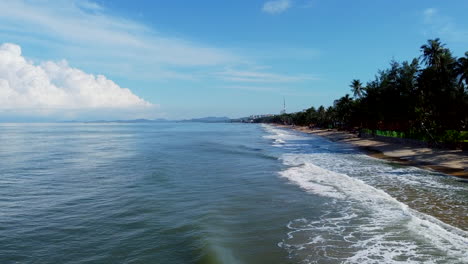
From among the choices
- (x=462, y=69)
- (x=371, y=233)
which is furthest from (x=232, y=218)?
(x=462, y=69)

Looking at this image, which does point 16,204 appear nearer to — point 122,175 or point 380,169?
point 122,175

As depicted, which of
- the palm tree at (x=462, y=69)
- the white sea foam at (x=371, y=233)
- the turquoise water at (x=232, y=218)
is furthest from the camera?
the palm tree at (x=462, y=69)

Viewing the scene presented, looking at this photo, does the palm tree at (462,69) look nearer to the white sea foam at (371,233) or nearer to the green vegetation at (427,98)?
the green vegetation at (427,98)

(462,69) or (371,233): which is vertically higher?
(462,69)

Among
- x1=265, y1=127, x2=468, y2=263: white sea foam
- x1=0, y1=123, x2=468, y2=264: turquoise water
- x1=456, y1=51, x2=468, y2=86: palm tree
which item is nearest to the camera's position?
x1=265, y1=127, x2=468, y2=263: white sea foam

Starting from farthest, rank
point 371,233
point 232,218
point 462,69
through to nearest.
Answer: point 462,69 < point 232,218 < point 371,233

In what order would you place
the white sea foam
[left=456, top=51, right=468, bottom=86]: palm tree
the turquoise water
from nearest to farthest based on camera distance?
the white sea foam, the turquoise water, [left=456, top=51, right=468, bottom=86]: palm tree

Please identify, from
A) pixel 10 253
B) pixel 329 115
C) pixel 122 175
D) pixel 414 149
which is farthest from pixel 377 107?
pixel 329 115

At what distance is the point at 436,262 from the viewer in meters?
9.66

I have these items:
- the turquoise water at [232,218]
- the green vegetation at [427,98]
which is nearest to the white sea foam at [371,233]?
the turquoise water at [232,218]

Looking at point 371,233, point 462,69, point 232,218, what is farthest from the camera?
point 462,69

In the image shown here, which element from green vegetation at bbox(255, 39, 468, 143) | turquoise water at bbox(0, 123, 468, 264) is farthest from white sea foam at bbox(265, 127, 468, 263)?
green vegetation at bbox(255, 39, 468, 143)

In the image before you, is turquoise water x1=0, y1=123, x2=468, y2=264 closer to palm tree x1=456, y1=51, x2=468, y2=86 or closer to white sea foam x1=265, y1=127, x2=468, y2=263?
white sea foam x1=265, y1=127, x2=468, y2=263

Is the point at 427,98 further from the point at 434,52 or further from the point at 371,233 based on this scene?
the point at 371,233
